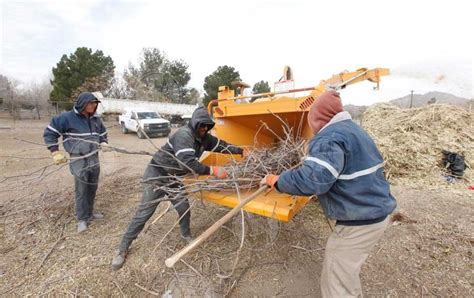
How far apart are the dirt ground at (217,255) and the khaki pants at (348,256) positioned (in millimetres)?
653

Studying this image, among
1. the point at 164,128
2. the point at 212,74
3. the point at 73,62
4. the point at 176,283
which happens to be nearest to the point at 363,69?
the point at 176,283

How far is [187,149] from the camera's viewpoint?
2.40 m

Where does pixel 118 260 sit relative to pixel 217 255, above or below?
above

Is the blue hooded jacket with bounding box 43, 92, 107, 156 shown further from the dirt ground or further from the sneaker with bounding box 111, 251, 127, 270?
the sneaker with bounding box 111, 251, 127, 270

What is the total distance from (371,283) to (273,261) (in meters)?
0.86

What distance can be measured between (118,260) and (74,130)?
1.64 meters

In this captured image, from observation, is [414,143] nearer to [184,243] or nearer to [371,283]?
[371,283]

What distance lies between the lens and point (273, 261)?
2.72 metres

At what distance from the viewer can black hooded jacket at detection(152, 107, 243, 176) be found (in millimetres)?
2393

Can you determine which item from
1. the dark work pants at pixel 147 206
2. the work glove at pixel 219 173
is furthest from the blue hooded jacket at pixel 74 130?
the work glove at pixel 219 173

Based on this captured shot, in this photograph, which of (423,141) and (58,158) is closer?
(58,158)

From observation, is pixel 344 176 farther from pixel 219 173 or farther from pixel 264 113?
pixel 264 113

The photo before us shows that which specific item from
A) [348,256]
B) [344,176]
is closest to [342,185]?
[344,176]

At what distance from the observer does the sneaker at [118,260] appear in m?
2.59
